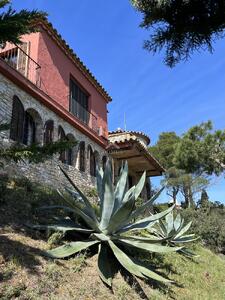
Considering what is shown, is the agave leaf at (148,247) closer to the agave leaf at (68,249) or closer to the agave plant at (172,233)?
the agave leaf at (68,249)

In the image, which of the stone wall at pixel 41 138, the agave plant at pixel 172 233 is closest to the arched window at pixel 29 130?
the stone wall at pixel 41 138

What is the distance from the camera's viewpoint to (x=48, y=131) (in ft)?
37.0

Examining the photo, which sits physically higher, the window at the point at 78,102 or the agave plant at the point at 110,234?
the window at the point at 78,102

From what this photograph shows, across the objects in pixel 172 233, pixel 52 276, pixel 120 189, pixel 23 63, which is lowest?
pixel 52 276

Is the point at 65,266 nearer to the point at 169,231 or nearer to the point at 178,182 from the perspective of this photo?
the point at 169,231

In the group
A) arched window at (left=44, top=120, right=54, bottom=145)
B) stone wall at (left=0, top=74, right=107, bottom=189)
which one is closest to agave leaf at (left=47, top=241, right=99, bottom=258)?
stone wall at (left=0, top=74, right=107, bottom=189)

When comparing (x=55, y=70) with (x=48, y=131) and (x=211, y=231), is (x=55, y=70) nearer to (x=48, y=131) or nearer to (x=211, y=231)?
(x=48, y=131)

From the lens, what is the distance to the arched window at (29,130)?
412 inches

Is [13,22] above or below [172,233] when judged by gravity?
above

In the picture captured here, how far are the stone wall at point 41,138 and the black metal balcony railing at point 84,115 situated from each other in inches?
43.9

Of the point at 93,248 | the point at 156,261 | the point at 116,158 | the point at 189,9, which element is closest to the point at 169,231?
the point at 156,261

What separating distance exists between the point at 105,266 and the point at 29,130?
7.06 m

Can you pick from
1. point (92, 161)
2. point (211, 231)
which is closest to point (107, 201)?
point (92, 161)

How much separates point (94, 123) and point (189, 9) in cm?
1055
